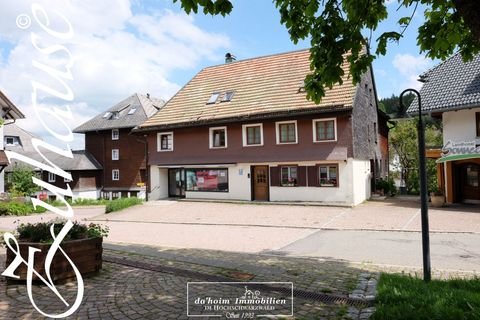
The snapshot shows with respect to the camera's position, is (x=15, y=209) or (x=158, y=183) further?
(x=158, y=183)

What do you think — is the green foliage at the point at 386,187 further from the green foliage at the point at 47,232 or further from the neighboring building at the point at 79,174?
the neighboring building at the point at 79,174

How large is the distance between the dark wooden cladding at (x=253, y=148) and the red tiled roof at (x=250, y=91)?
84 cm

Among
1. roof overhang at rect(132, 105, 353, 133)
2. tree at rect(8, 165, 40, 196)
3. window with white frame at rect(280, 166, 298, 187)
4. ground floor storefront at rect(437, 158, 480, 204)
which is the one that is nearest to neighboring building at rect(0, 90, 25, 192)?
tree at rect(8, 165, 40, 196)

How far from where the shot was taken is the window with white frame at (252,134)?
2506 cm

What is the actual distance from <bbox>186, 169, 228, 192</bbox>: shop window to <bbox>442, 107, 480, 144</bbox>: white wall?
13155 millimetres

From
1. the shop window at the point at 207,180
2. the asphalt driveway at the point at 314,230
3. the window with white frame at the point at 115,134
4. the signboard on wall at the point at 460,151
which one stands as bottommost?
the asphalt driveway at the point at 314,230

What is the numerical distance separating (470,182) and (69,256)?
835 inches

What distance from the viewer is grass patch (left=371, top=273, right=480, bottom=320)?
4367 mm

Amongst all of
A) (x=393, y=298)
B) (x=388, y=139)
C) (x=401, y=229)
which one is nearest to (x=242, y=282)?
(x=393, y=298)

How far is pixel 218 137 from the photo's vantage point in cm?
2672

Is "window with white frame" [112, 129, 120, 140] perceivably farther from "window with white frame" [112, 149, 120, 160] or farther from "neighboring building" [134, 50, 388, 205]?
"neighboring building" [134, 50, 388, 205]

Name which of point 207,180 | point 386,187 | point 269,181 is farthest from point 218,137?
point 386,187

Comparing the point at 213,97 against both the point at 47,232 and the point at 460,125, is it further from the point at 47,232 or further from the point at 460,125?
the point at 47,232

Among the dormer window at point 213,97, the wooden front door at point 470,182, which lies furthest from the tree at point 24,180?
the wooden front door at point 470,182
